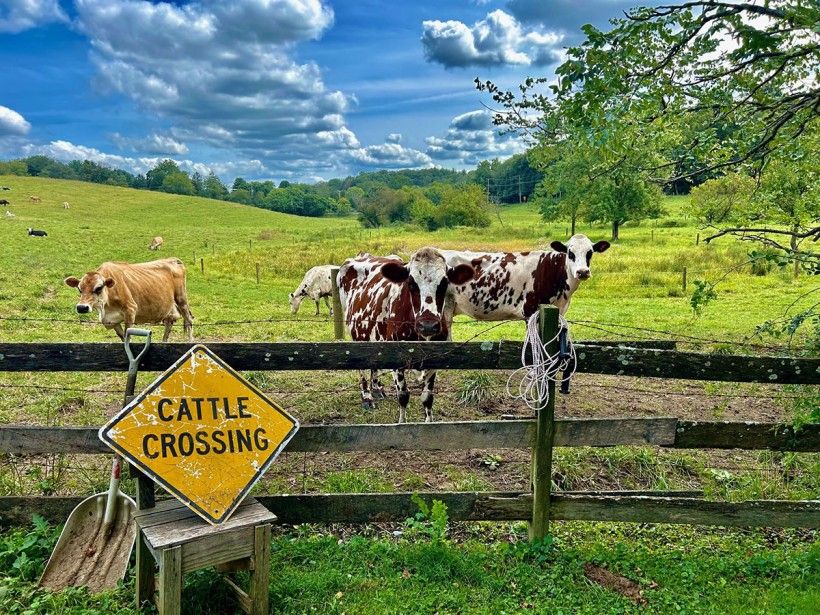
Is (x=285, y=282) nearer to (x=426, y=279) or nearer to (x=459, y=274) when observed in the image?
(x=459, y=274)

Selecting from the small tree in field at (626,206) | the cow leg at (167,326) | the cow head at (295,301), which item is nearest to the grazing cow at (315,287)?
the cow head at (295,301)

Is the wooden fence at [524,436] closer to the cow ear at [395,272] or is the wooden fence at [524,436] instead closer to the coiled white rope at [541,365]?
the coiled white rope at [541,365]

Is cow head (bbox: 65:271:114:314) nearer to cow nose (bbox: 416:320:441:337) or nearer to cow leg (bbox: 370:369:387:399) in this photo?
cow leg (bbox: 370:369:387:399)

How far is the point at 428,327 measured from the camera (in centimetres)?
603

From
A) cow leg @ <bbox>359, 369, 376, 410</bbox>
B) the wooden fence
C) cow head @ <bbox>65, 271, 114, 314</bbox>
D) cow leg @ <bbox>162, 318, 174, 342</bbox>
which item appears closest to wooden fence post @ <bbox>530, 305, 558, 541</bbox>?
the wooden fence

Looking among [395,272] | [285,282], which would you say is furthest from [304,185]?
[395,272]

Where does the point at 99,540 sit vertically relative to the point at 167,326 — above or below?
below

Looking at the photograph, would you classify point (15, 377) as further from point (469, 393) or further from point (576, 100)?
point (576, 100)

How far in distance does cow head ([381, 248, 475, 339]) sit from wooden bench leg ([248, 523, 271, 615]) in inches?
131

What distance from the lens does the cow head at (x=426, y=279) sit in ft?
21.2

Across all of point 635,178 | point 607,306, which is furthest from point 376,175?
point 635,178

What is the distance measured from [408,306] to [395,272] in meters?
0.52

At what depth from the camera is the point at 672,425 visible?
404cm

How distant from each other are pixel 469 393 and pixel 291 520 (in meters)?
4.21
